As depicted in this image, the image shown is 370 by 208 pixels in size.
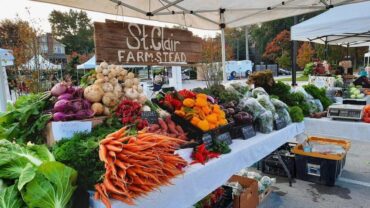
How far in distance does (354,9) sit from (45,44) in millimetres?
6446

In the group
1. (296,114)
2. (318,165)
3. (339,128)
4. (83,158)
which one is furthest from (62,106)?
(318,165)

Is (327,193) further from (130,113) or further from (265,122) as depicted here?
(130,113)

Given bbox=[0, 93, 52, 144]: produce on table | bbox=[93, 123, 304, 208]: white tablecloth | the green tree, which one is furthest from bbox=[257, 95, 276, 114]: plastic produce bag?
the green tree

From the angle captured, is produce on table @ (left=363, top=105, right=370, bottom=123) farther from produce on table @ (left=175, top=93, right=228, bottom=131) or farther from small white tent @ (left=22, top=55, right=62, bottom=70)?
small white tent @ (left=22, top=55, right=62, bottom=70)

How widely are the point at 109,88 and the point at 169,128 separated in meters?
0.50

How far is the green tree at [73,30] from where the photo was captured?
3622cm

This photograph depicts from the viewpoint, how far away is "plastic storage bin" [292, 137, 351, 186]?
3344 millimetres

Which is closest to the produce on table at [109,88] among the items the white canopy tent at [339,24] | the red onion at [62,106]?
the red onion at [62,106]

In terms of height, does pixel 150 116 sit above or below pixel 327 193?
above

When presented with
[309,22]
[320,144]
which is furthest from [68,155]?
[309,22]

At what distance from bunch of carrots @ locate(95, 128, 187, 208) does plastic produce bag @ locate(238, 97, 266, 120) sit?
1.29 metres

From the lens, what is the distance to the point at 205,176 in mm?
1704

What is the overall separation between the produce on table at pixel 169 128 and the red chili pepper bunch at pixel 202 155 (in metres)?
0.14

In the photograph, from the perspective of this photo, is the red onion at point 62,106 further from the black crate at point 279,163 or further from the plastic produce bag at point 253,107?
the black crate at point 279,163
